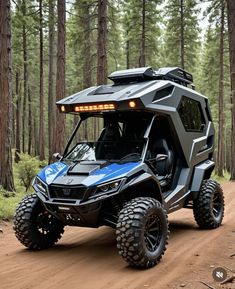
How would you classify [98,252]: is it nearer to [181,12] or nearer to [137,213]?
[137,213]

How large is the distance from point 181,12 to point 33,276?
2705cm

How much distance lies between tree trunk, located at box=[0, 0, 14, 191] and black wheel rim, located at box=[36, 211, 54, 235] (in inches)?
228

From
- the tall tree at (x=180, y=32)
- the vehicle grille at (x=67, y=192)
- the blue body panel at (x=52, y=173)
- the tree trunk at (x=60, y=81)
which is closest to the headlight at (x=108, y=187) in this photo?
the vehicle grille at (x=67, y=192)

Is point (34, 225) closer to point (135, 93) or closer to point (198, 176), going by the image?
point (135, 93)

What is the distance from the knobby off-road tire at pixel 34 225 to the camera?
21.3 ft

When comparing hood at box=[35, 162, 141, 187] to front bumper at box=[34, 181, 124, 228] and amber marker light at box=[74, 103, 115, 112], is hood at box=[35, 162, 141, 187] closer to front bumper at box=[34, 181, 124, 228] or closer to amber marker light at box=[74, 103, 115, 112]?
front bumper at box=[34, 181, 124, 228]

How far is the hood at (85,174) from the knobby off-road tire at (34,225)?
0.58 meters

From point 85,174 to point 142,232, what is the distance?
129cm

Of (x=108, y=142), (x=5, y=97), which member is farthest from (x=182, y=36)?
(x=108, y=142)

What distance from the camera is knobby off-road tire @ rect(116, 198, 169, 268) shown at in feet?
17.8

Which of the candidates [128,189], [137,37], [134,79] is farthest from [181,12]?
[128,189]

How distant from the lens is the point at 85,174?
6.08 m

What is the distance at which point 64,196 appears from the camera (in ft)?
19.5

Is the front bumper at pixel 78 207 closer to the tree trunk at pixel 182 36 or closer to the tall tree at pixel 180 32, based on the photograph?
the tall tree at pixel 180 32
